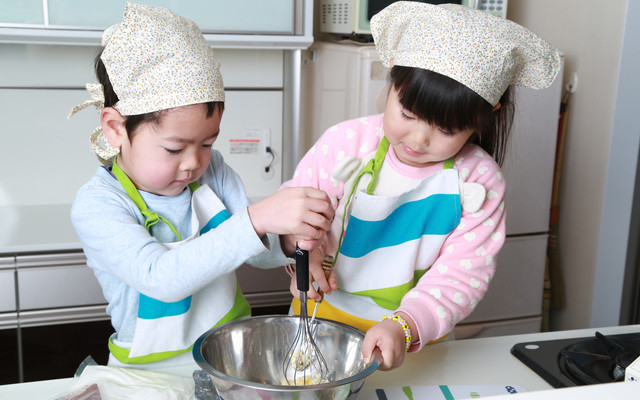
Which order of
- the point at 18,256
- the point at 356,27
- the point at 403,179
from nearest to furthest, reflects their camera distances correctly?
the point at 403,179, the point at 18,256, the point at 356,27

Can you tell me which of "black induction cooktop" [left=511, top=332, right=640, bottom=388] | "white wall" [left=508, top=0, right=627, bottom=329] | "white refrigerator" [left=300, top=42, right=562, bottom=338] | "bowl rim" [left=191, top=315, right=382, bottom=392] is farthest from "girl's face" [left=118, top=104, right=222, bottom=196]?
"white wall" [left=508, top=0, right=627, bottom=329]

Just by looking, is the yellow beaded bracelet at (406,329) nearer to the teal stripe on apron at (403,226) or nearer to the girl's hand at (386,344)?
the girl's hand at (386,344)

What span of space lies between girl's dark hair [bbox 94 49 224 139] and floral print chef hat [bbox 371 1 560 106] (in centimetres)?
30

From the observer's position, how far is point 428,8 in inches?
36.5

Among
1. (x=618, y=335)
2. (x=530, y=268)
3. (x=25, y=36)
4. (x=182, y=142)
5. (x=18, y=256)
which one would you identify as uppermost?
(x=25, y=36)

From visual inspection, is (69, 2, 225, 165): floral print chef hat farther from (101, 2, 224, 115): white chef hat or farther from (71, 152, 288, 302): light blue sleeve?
(71, 152, 288, 302): light blue sleeve

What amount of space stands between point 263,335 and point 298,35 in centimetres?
118

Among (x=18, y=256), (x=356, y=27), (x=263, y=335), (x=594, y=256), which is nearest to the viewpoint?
(x=263, y=335)

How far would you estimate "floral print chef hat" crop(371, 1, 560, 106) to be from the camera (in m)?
0.88

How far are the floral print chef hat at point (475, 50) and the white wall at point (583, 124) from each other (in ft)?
3.66

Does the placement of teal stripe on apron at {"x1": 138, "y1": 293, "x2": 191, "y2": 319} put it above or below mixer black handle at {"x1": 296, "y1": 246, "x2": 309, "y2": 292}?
below

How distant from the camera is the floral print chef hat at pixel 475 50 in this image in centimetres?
88

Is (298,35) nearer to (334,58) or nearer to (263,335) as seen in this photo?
(334,58)

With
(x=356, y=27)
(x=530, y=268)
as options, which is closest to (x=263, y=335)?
(x=356, y=27)
